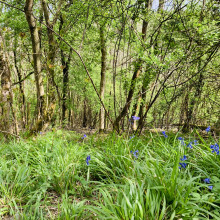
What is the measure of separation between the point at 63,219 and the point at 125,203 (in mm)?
517

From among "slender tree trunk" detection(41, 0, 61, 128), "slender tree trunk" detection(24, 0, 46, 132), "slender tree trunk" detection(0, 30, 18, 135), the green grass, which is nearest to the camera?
the green grass

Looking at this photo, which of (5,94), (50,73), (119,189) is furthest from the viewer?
(50,73)

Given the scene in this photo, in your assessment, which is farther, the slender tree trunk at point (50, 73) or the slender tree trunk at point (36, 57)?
the slender tree trunk at point (50, 73)

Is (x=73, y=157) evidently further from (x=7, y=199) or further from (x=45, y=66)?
(x=45, y=66)

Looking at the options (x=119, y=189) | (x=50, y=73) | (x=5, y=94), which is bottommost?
(x=119, y=189)

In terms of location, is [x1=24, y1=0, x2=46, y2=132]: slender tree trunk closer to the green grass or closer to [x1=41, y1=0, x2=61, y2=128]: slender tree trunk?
[x1=41, y1=0, x2=61, y2=128]: slender tree trunk

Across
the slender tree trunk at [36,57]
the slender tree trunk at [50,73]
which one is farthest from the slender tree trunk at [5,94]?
the slender tree trunk at [50,73]

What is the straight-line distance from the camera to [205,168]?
5.72 feet

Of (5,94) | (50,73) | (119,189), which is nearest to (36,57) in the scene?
(50,73)

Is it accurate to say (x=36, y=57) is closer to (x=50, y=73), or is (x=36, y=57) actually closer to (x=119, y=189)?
(x=50, y=73)

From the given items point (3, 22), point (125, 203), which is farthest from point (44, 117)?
point (3, 22)

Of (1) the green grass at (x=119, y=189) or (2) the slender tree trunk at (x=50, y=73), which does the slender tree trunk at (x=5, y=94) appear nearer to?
(2) the slender tree trunk at (x=50, y=73)

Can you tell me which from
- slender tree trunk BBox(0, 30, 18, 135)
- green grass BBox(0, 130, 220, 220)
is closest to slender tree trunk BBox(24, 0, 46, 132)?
slender tree trunk BBox(0, 30, 18, 135)

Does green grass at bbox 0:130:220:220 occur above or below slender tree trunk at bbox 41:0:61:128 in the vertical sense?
below
